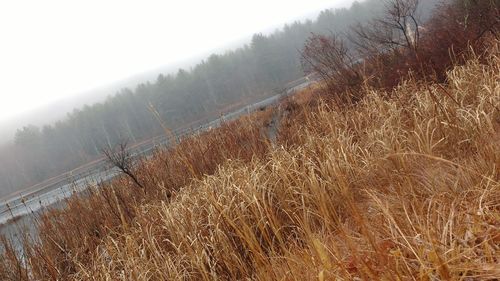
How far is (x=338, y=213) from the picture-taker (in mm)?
3709

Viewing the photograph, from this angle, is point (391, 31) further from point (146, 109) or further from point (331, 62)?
point (146, 109)

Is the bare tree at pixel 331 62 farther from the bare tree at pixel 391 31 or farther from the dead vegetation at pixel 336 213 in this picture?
the dead vegetation at pixel 336 213

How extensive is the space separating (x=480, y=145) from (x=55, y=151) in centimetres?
10263

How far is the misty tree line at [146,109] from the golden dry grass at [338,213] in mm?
71290

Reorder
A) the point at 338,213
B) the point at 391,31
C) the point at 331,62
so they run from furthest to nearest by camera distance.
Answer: the point at 331,62
the point at 391,31
the point at 338,213

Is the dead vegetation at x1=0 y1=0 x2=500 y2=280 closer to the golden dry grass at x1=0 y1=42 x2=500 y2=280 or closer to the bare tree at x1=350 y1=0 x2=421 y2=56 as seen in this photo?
the golden dry grass at x1=0 y1=42 x2=500 y2=280

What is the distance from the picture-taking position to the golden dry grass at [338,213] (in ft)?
6.17

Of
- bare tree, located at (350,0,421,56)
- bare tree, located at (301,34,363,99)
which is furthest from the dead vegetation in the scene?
bare tree, located at (350,0,421,56)

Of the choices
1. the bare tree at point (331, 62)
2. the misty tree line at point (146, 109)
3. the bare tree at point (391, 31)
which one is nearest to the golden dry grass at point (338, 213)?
the bare tree at point (331, 62)

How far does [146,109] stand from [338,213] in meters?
99.4

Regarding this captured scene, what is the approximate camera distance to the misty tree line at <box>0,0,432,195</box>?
82.5 meters

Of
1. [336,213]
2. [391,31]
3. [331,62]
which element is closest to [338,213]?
[336,213]

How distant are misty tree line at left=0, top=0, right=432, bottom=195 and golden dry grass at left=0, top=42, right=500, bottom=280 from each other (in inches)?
2807

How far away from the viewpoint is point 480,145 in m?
3.04
